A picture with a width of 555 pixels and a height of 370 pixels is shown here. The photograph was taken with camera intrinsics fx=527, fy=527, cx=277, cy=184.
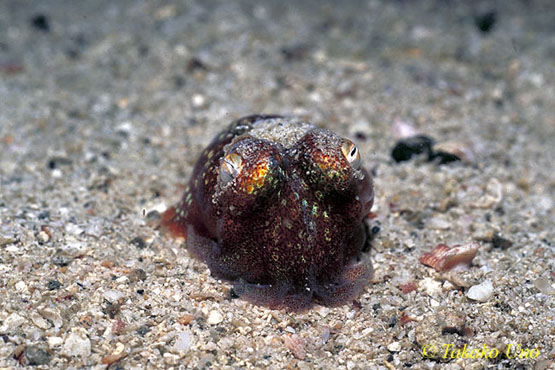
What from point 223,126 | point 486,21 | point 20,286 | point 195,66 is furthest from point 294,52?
point 20,286

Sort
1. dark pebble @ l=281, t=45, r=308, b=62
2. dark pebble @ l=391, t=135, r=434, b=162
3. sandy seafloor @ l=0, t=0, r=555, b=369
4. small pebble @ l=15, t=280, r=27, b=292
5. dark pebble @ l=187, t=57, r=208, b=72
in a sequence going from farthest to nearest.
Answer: dark pebble @ l=281, t=45, r=308, b=62 < dark pebble @ l=187, t=57, r=208, b=72 < dark pebble @ l=391, t=135, r=434, b=162 < small pebble @ l=15, t=280, r=27, b=292 < sandy seafloor @ l=0, t=0, r=555, b=369

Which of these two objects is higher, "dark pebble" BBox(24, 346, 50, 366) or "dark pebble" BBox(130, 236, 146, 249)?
"dark pebble" BBox(24, 346, 50, 366)

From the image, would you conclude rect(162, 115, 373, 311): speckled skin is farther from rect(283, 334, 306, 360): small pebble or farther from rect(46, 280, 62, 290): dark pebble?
rect(46, 280, 62, 290): dark pebble

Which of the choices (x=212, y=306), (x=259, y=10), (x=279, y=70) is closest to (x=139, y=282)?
(x=212, y=306)

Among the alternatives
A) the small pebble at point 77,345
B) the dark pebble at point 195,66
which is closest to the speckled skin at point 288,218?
the small pebble at point 77,345

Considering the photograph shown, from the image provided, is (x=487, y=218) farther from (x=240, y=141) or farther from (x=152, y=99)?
(x=152, y=99)

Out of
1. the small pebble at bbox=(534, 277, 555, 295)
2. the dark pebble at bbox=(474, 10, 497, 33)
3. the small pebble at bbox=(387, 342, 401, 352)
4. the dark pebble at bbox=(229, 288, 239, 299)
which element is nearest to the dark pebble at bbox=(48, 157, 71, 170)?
the dark pebble at bbox=(229, 288, 239, 299)

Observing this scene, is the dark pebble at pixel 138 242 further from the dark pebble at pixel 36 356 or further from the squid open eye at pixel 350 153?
the squid open eye at pixel 350 153

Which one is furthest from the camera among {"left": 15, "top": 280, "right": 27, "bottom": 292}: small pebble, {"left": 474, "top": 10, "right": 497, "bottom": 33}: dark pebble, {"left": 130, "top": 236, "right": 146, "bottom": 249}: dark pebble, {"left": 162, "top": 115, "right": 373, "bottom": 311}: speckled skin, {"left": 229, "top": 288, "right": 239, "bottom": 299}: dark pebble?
{"left": 474, "top": 10, "right": 497, "bottom": 33}: dark pebble
